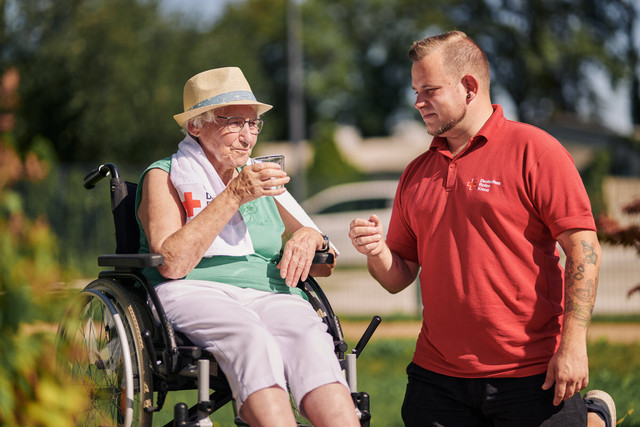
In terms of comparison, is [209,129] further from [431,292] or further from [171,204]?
[431,292]

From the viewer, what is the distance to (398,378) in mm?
6762

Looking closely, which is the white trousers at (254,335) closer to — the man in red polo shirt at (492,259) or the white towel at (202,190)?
the white towel at (202,190)

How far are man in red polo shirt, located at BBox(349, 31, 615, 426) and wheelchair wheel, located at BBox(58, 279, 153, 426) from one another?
3.05ft

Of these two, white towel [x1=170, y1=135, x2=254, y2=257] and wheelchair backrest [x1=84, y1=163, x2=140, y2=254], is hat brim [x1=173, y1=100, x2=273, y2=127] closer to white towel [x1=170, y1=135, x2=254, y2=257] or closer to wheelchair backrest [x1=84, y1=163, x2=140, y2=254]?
white towel [x1=170, y1=135, x2=254, y2=257]

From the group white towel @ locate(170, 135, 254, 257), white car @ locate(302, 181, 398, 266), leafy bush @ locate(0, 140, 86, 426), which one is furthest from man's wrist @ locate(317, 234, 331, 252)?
white car @ locate(302, 181, 398, 266)

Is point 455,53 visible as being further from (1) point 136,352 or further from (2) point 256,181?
(1) point 136,352

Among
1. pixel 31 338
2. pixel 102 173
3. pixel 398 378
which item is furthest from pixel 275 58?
pixel 31 338

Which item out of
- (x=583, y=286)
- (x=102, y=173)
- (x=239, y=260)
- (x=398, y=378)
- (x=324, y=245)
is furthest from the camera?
(x=398, y=378)

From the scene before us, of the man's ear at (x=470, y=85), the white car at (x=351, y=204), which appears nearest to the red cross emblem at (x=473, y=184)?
the man's ear at (x=470, y=85)

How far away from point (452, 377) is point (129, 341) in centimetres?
122

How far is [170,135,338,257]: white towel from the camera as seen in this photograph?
11.1ft

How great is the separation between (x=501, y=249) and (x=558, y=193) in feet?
0.95

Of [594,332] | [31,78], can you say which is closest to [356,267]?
[594,332]

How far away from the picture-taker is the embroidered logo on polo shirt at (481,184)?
3.11 metres
